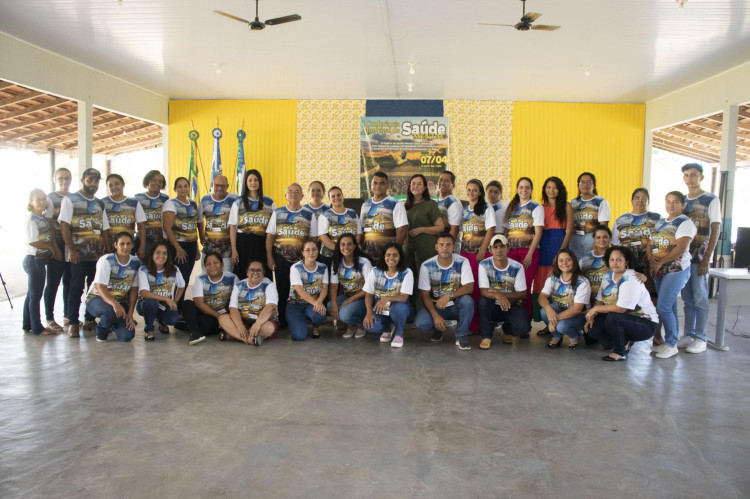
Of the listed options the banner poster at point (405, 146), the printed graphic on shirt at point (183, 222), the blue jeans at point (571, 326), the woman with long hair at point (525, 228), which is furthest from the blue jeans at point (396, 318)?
the banner poster at point (405, 146)

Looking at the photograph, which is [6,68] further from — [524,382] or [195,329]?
[524,382]

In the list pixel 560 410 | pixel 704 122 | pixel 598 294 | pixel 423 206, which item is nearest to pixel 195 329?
pixel 423 206

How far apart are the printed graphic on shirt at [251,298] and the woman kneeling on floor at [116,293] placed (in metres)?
0.92

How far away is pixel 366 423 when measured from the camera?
2941 mm

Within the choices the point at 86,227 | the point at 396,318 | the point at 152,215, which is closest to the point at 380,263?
the point at 396,318

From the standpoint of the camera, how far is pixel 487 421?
118 inches

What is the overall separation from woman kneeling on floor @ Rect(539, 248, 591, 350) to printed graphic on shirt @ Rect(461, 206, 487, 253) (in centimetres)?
75

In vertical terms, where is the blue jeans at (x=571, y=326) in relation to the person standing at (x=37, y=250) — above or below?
below

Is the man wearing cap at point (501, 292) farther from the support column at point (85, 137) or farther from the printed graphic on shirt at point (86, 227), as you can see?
the support column at point (85, 137)

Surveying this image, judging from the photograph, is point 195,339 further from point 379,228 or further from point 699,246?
point 699,246

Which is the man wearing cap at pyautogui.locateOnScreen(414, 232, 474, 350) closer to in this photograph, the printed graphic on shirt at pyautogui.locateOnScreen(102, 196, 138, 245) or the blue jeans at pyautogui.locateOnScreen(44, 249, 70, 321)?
the printed graphic on shirt at pyautogui.locateOnScreen(102, 196, 138, 245)

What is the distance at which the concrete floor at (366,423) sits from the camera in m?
2.32

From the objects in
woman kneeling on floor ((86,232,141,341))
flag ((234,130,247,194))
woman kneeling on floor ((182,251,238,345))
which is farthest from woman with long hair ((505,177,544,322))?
flag ((234,130,247,194))

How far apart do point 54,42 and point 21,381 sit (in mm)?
5266
